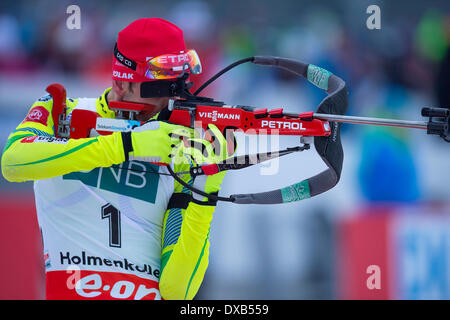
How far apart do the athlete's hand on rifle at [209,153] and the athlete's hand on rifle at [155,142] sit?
0.05 m

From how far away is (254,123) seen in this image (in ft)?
9.33

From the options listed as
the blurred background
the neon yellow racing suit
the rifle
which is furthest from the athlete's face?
the blurred background

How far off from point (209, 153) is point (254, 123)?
0.22 metres

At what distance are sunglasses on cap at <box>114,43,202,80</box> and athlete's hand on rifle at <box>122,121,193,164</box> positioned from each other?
0.27 m

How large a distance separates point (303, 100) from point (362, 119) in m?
4.04

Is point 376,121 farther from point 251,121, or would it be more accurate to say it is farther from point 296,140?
point 296,140

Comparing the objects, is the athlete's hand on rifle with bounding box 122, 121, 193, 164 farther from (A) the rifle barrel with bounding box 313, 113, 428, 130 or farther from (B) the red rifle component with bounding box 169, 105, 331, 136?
(A) the rifle barrel with bounding box 313, 113, 428, 130

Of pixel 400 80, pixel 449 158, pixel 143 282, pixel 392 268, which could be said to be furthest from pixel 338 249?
pixel 143 282

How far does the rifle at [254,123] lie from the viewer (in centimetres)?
276

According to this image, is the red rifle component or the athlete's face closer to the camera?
the red rifle component

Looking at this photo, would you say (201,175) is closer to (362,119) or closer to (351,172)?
(362,119)

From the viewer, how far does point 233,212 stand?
18.6 feet

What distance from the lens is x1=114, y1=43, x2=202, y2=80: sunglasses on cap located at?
2.98 meters

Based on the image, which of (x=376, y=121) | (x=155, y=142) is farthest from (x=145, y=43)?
(x=376, y=121)
